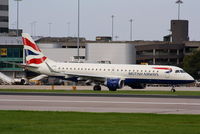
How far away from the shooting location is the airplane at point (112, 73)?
236 ft

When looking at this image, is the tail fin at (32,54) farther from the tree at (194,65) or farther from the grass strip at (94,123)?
the tree at (194,65)

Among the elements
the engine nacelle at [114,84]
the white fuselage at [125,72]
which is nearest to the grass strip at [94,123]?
the engine nacelle at [114,84]

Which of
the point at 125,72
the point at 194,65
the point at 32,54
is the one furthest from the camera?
the point at 194,65

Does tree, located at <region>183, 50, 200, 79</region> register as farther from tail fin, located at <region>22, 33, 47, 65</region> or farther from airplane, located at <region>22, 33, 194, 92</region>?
tail fin, located at <region>22, 33, 47, 65</region>

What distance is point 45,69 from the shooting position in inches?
2958

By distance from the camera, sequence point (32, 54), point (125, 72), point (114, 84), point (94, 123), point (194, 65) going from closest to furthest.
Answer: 1. point (94, 123)
2. point (114, 84)
3. point (125, 72)
4. point (32, 54)
5. point (194, 65)

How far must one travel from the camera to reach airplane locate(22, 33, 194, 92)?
236 feet

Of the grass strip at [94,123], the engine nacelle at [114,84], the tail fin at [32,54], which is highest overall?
the tail fin at [32,54]

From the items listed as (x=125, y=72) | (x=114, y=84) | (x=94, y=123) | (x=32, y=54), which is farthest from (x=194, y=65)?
(x=94, y=123)

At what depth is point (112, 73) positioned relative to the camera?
74.1 m

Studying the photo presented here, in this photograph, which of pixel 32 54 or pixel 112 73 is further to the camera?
pixel 32 54

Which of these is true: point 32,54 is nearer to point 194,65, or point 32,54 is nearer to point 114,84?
point 114,84

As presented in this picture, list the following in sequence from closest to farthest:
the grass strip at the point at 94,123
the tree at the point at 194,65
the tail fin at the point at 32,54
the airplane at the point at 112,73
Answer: the grass strip at the point at 94,123
the airplane at the point at 112,73
the tail fin at the point at 32,54
the tree at the point at 194,65

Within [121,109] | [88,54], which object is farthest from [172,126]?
[88,54]
